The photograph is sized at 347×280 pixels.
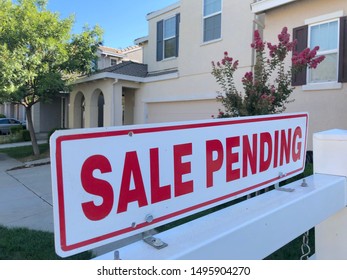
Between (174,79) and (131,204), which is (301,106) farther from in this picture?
(131,204)

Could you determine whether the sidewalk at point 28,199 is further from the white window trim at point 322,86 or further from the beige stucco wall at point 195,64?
the white window trim at point 322,86

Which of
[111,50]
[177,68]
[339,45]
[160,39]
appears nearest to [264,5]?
[339,45]

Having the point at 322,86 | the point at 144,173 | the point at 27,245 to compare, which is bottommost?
the point at 27,245

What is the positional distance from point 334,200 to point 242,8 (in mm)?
9220

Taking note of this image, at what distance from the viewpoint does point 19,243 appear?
425 centimetres

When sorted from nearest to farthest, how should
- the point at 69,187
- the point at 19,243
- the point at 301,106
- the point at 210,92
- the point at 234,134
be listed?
the point at 69,187, the point at 234,134, the point at 19,243, the point at 301,106, the point at 210,92

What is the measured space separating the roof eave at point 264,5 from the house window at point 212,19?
1.97m

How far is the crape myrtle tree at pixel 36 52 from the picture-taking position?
36.5 feet

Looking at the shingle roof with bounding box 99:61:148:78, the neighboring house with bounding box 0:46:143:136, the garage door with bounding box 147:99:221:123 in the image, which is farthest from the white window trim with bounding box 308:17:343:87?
the neighboring house with bounding box 0:46:143:136

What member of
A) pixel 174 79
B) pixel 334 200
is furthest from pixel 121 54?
pixel 334 200

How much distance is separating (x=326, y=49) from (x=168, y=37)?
7.96m

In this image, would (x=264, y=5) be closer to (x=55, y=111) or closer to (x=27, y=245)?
(x=27, y=245)

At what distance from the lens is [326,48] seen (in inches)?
313
